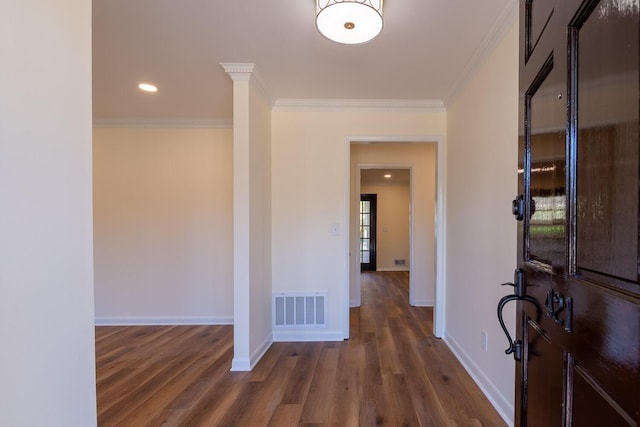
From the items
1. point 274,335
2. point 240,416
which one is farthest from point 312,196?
point 240,416

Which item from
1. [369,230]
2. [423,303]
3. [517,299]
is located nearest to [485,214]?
[517,299]

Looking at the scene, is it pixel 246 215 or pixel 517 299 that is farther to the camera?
pixel 246 215

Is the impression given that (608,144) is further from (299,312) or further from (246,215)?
(299,312)

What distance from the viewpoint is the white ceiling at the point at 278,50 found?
67.9 inches

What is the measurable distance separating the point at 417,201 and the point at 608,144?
395cm

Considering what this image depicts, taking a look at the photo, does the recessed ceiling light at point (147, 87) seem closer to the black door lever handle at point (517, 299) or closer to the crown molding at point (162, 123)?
the crown molding at point (162, 123)

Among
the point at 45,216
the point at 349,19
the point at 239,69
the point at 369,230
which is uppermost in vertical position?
the point at 239,69

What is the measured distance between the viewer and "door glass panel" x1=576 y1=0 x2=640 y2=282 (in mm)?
502

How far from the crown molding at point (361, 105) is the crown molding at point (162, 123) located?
0.90m

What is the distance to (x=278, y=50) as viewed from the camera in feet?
7.07

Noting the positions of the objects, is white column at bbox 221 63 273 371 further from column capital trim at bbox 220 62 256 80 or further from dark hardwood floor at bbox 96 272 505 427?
dark hardwood floor at bbox 96 272 505 427

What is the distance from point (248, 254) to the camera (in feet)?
7.96

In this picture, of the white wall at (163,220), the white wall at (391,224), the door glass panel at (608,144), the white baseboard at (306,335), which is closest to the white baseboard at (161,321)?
the white wall at (163,220)

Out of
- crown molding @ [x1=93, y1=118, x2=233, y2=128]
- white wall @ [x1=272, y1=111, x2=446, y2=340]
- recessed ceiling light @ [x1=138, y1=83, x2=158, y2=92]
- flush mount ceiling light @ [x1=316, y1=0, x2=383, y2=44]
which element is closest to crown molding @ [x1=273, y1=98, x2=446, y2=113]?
white wall @ [x1=272, y1=111, x2=446, y2=340]
